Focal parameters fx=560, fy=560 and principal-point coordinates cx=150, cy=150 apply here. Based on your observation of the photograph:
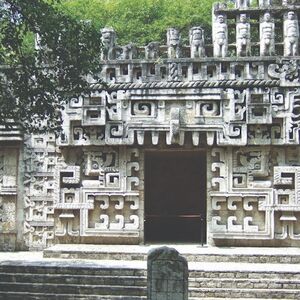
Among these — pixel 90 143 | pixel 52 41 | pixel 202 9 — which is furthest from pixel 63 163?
pixel 202 9

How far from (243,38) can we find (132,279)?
237 inches

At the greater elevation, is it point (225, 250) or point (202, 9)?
point (202, 9)

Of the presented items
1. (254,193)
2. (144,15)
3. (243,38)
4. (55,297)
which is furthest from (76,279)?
(144,15)

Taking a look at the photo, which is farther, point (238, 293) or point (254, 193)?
point (254, 193)

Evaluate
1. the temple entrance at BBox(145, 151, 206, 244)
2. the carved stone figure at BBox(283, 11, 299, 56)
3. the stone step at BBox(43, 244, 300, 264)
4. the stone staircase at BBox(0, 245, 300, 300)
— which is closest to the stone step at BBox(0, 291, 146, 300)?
the stone staircase at BBox(0, 245, 300, 300)

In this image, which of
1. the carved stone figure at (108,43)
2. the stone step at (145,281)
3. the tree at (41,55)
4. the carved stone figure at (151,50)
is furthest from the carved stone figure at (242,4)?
the stone step at (145,281)

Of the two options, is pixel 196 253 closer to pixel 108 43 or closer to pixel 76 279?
pixel 76 279

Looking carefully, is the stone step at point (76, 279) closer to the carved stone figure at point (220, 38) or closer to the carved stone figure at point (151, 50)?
the carved stone figure at point (151, 50)

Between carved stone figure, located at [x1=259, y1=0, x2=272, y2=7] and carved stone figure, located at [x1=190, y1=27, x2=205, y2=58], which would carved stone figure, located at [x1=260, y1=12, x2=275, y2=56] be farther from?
carved stone figure, located at [x1=190, y1=27, x2=205, y2=58]

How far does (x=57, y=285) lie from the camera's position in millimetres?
9906

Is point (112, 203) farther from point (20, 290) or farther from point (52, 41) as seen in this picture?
point (52, 41)

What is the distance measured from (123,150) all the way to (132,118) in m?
0.76

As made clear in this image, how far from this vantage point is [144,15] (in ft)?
81.4

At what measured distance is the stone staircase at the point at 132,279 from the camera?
382 inches
